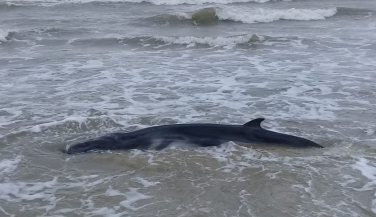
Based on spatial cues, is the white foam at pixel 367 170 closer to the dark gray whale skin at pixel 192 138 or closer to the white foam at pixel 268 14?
the dark gray whale skin at pixel 192 138

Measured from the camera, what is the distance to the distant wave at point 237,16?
23750mm

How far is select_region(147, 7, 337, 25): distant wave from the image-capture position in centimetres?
2375

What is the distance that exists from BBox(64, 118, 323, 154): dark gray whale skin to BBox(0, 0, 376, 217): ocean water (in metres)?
0.17

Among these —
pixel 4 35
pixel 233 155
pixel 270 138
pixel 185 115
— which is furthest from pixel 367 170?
pixel 4 35

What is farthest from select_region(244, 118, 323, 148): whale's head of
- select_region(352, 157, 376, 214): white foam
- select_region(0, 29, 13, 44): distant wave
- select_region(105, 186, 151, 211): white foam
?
select_region(0, 29, 13, 44): distant wave

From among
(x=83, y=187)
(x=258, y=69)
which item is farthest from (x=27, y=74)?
(x=83, y=187)

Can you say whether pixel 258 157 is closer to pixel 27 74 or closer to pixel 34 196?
pixel 34 196

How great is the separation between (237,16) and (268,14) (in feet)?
5.41

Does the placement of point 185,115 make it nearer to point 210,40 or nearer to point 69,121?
point 69,121

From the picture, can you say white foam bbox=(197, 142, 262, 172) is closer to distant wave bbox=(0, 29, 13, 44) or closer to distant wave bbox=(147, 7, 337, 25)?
distant wave bbox=(0, 29, 13, 44)

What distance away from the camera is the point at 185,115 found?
9609mm

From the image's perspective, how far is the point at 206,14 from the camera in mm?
24125

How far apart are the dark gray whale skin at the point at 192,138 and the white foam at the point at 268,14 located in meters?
16.4

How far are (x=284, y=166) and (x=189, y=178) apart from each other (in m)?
1.44
